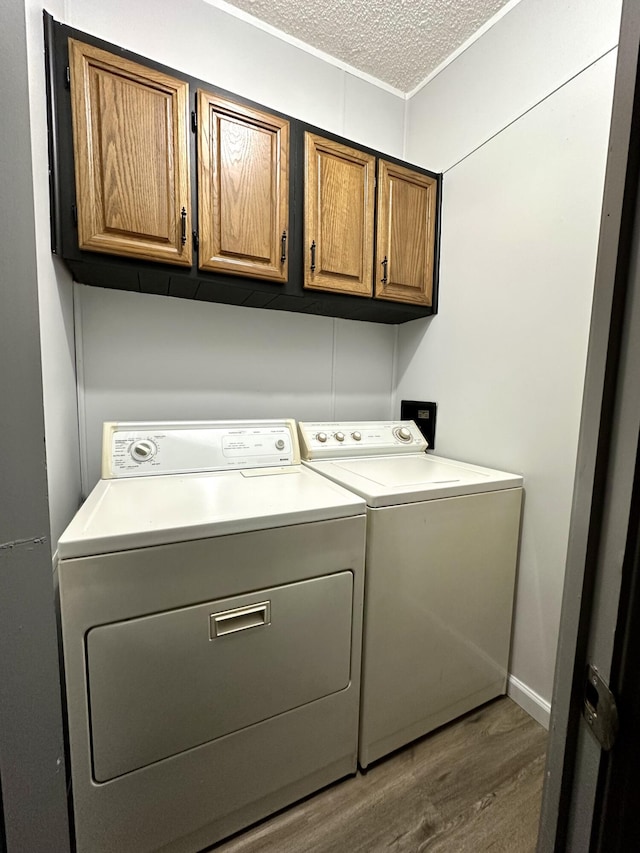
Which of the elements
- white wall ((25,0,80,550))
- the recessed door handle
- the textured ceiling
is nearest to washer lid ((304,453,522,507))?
the recessed door handle

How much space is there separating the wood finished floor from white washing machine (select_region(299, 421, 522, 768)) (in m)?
0.08

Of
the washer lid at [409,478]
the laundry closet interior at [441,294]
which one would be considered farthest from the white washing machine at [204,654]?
the laundry closet interior at [441,294]

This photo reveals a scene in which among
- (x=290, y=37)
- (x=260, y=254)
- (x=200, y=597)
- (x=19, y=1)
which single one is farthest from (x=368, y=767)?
(x=290, y=37)

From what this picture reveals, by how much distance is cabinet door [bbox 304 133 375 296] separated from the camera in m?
1.50

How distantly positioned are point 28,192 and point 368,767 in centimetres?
176

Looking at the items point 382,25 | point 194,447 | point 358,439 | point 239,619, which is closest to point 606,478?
point 239,619

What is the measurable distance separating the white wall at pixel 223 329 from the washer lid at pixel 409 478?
0.49 m

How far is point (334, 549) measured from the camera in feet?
3.54

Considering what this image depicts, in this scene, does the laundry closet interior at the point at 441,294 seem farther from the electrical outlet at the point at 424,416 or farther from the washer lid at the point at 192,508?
the washer lid at the point at 192,508

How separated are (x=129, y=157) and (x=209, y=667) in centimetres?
155

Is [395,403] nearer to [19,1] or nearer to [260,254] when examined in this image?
[260,254]

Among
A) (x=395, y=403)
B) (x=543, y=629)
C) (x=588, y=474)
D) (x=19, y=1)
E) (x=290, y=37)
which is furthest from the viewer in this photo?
(x=395, y=403)

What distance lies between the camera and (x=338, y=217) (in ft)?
5.14

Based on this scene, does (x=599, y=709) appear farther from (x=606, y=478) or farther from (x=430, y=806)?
(x=430, y=806)
